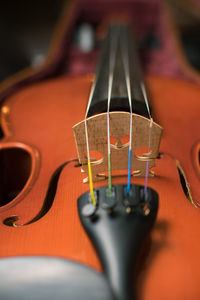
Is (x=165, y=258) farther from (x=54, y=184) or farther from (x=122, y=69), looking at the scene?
(x=122, y=69)

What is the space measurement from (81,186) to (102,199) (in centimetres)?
8

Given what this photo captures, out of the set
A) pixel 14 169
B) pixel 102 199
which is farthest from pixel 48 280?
pixel 14 169

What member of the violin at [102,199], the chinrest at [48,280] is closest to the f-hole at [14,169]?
the violin at [102,199]

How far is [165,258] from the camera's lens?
1.28ft

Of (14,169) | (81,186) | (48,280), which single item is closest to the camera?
(48,280)

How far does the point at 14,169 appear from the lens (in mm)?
739

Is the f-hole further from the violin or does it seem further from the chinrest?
the chinrest

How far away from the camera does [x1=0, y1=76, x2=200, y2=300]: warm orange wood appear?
1.26 feet

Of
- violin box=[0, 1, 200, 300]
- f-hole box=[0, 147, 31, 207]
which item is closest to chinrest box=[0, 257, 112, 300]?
violin box=[0, 1, 200, 300]

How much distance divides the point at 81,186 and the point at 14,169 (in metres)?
0.30

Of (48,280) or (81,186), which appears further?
(81,186)

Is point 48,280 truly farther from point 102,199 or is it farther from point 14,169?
point 14,169

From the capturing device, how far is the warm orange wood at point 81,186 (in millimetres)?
385

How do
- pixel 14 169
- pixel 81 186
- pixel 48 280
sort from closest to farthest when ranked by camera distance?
1. pixel 48 280
2. pixel 81 186
3. pixel 14 169
